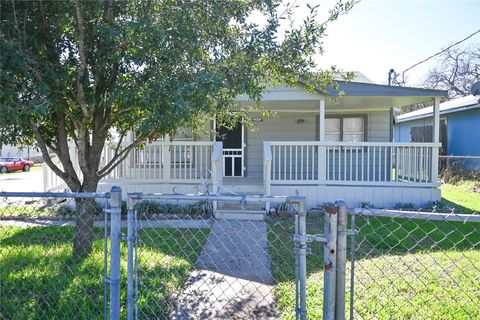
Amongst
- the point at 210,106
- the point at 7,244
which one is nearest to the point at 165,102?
the point at 210,106

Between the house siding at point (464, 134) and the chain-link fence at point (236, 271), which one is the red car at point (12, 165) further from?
the house siding at point (464, 134)

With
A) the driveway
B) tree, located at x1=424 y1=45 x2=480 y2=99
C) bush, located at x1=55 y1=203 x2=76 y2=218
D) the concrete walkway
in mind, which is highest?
tree, located at x1=424 y1=45 x2=480 y2=99

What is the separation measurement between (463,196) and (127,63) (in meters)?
11.6

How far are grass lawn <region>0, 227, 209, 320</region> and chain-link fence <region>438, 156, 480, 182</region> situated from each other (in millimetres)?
12733

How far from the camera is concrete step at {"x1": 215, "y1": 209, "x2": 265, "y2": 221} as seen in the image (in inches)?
306

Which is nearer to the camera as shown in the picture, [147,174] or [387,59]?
[147,174]

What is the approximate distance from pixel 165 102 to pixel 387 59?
30.4 meters

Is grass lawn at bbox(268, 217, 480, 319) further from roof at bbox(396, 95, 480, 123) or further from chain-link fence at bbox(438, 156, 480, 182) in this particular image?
roof at bbox(396, 95, 480, 123)

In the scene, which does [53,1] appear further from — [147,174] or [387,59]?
[387,59]

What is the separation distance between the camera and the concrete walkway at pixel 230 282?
3.45m

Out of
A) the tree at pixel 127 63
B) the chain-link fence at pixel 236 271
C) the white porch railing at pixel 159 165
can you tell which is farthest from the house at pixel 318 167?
the tree at pixel 127 63

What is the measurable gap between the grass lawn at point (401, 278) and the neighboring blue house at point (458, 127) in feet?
36.5

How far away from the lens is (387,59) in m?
29.6

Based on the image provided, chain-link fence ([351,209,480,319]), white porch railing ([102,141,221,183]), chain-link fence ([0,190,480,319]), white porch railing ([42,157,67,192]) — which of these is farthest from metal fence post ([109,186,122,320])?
white porch railing ([42,157,67,192])
